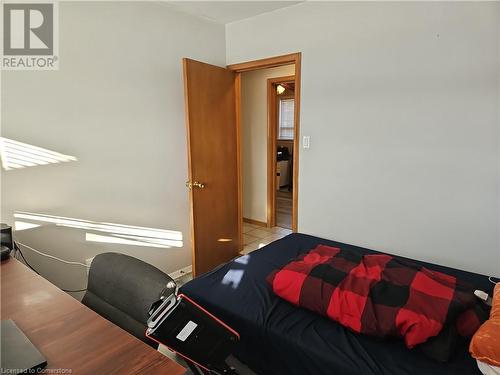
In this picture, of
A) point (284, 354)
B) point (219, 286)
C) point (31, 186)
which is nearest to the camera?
point (284, 354)

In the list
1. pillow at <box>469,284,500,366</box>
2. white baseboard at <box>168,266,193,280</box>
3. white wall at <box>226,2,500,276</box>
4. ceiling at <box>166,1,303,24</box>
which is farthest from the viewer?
white baseboard at <box>168,266,193,280</box>

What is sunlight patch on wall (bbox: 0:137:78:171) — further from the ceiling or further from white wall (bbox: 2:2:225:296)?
the ceiling

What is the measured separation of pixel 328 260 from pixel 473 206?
1.08m

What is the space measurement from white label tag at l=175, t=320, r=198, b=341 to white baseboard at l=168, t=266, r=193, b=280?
193cm

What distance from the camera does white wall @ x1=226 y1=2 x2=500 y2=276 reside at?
196 centimetres

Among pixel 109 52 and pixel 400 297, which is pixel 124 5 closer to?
pixel 109 52

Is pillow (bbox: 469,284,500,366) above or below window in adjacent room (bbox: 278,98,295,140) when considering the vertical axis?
below

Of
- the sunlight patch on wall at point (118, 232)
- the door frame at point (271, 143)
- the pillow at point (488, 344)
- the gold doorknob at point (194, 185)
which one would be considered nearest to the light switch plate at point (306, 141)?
the gold doorknob at point (194, 185)

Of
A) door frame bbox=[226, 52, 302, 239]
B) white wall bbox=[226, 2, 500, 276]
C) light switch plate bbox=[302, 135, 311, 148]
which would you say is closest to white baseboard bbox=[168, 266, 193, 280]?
door frame bbox=[226, 52, 302, 239]

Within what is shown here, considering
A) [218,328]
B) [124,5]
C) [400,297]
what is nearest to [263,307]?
[218,328]

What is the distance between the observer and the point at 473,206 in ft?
6.65

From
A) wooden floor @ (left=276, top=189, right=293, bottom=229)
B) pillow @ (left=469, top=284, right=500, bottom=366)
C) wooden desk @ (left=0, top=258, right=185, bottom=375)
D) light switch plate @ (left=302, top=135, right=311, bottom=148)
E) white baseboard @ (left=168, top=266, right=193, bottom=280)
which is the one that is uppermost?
light switch plate @ (left=302, top=135, right=311, bottom=148)
